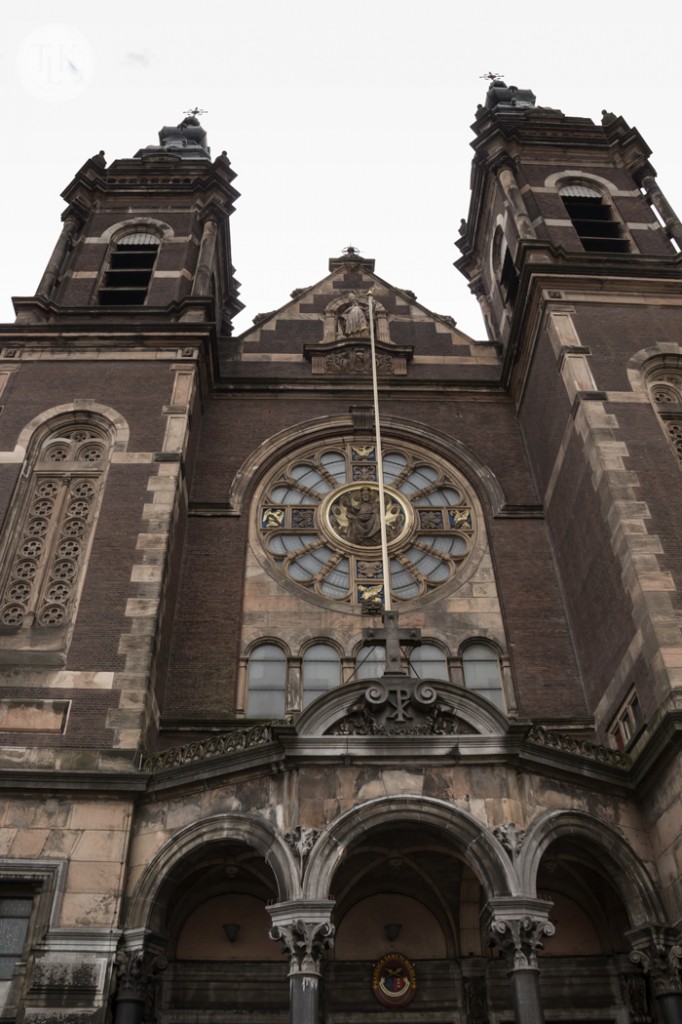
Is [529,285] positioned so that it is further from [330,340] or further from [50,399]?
[50,399]

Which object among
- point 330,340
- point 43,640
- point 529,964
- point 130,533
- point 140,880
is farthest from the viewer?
point 330,340

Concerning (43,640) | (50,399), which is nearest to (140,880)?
(43,640)

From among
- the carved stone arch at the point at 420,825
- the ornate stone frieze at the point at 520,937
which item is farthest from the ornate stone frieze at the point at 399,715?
the ornate stone frieze at the point at 520,937

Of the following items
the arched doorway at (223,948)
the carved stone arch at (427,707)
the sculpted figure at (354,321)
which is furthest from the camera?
the sculpted figure at (354,321)

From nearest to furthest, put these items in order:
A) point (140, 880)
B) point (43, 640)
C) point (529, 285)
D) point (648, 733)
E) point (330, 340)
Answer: point (140, 880)
point (648, 733)
point (43, 640)
point (529, 285)
point (330, 340)

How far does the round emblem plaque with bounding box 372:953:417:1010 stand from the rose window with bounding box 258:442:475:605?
662 cm

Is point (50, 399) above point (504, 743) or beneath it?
above

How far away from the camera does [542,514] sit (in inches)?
787

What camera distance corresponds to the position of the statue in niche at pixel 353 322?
24094 mm

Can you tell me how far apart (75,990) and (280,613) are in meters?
8.21

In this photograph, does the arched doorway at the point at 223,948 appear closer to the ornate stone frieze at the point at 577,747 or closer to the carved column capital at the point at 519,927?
the carved column capital at the point at 519,927

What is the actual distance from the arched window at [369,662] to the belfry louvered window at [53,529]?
540cm

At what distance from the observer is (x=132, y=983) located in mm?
11562

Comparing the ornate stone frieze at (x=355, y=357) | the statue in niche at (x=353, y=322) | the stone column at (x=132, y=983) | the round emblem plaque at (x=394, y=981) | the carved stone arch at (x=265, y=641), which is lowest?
the stone column at (x=132, y=983)
